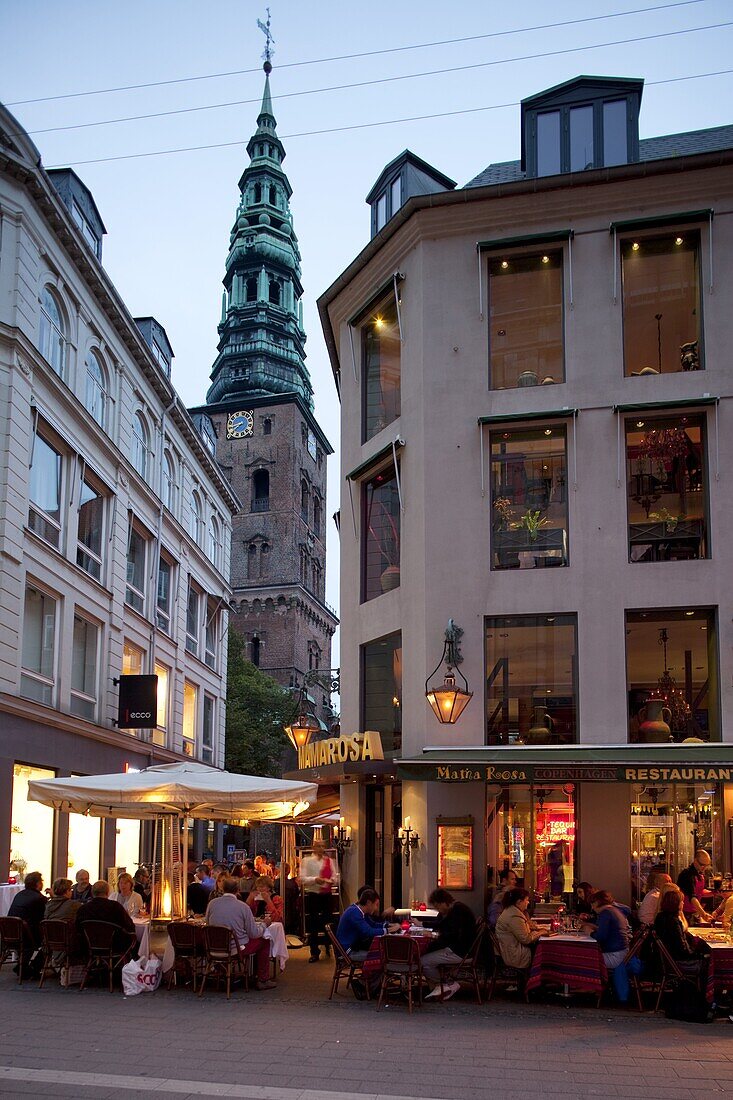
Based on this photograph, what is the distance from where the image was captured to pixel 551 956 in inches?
526

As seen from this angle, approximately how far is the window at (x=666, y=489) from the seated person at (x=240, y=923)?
25.8ft

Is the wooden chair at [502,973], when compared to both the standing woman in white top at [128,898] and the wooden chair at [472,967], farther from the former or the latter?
the standing woman in white top at [128,898]

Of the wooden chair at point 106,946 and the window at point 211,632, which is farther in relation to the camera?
the window at point 211,632

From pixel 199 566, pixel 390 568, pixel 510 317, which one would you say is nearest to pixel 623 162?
pixel 510 317

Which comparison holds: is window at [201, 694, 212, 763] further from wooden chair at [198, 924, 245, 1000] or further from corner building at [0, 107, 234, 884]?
wooden chair at [198, 924, 245, 1000]

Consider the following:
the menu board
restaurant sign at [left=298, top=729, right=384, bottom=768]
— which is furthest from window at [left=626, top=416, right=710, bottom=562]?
restaurant sign at [left=298, top=729, right=384, bottom=768]

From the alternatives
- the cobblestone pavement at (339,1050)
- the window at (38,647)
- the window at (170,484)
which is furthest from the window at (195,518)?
the cobblestone pavement at (339,1050)

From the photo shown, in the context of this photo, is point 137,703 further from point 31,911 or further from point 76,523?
point 31,911

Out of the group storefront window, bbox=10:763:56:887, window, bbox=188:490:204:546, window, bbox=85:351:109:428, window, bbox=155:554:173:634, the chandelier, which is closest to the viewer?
the chandelier

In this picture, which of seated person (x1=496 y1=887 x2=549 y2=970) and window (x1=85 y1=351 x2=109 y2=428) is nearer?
seated person (x1=496 y1=887 x2=549 y2=970)

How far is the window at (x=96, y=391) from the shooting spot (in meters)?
29.6

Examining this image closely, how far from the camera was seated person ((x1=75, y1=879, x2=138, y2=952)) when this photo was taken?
14.5 metres

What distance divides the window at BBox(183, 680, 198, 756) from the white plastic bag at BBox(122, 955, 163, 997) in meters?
26.0

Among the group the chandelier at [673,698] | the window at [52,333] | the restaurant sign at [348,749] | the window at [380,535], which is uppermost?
the window at [52,333]
